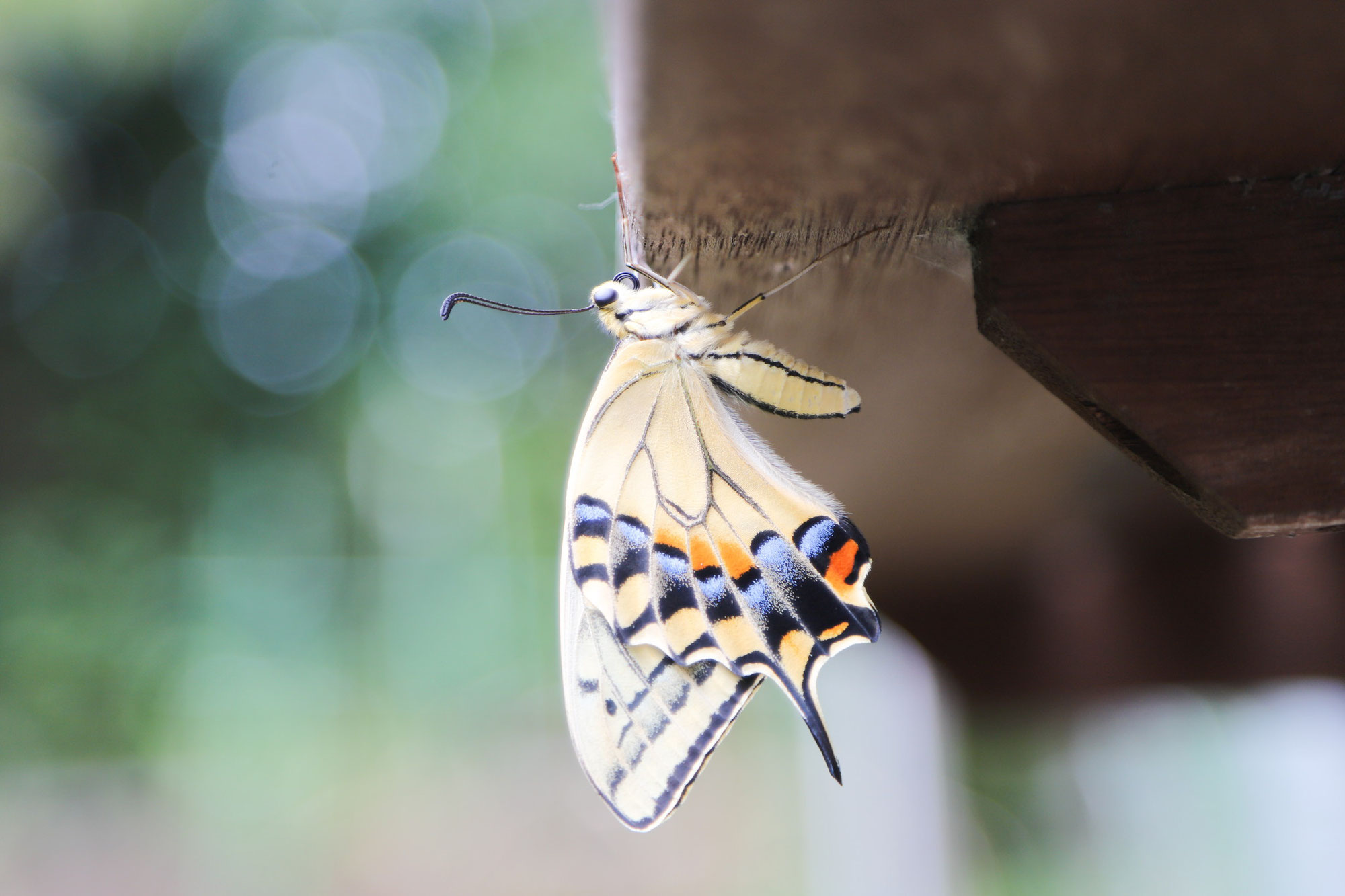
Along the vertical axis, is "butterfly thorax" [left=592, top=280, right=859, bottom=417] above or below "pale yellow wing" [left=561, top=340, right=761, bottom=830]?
above

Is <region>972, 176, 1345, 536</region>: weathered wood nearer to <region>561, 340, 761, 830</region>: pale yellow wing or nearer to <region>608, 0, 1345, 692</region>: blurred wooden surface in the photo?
<region>608, 0, 1345, 692</region>: blurred wooden surface

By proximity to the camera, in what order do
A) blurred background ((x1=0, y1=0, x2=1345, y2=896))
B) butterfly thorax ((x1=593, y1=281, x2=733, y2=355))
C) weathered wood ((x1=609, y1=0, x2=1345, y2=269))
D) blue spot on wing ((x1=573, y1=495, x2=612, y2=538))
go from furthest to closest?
blurred background ((x1=0, y1=0, x2=1345, y2=896)) < blue spot on wing ((x1=573, y1=495, x2=612, y2=538)) < butterfly thorax ((x1=593, y1=281, x2=733, y2=355)) < weathered wood ((x1=609, y1=0, x2=1345, y2=269))

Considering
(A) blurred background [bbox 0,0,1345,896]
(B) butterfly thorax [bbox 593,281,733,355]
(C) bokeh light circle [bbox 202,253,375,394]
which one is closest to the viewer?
(B) butterfly thorax [bbox 593,281,733,355]

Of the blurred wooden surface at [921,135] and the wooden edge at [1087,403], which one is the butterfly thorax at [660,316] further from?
the wooden edge at [1087,403]

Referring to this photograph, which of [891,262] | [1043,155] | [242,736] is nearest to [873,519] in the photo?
[891,262]

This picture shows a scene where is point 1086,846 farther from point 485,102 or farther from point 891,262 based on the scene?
point 485,102

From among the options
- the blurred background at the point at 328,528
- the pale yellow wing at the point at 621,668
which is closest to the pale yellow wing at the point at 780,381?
the pale yellow wing at the point at 621,668

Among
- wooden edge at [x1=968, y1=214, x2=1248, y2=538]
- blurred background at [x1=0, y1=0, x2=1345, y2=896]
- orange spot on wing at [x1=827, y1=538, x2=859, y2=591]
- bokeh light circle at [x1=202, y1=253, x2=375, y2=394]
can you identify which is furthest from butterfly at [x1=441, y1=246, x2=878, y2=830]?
bokeh light circle at [x1=202, y1=253, x2=375, y2=394]
